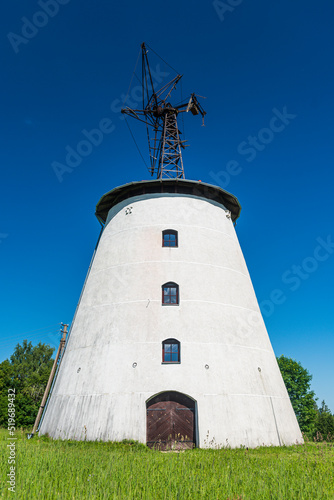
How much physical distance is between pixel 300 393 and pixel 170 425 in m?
39.2

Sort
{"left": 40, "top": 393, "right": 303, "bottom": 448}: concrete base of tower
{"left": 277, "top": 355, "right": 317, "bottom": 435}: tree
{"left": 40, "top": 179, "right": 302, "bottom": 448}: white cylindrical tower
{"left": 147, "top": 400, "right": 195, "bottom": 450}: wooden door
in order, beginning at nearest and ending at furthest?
{"left": 40, "top": 393, "right": 303, "bottom": 448}: concrete base of tower → {"left": 147, "top": 400, "right": 195, "bottom": 450}: wooden door → {"left": 40, "top": 179, "right": 302, "bottom": 448}: white cylindrical tower → {"left": 277, "top": 355, "right": 317, "bottom": 435}: tree

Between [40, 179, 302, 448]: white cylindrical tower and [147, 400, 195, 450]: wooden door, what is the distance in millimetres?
47

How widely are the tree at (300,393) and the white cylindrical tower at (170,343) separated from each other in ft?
104

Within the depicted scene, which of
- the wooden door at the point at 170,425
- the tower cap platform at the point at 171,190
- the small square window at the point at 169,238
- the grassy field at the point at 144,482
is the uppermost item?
the tower cap platform at the point at 171,190

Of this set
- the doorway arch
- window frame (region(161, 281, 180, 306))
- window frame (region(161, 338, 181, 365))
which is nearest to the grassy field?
the doorway arch

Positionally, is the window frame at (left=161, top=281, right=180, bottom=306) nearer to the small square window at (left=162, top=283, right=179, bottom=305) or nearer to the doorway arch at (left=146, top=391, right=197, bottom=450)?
the small square window at (left=162, top=283, right=179, bottom=305)

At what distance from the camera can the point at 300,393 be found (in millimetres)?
46188

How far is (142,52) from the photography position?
2873 centimetres

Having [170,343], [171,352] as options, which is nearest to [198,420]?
[171,352]

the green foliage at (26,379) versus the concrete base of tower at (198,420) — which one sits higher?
the green foliage at (26,379)

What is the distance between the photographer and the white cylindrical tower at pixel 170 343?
50.8 ft

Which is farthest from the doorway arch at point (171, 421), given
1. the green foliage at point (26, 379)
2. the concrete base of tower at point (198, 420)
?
the green foliage at point (26, 379)

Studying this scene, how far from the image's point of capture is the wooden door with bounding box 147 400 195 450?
1509cm

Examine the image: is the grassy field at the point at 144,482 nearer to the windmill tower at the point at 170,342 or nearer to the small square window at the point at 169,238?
the windmill tower at the point at 170,342
